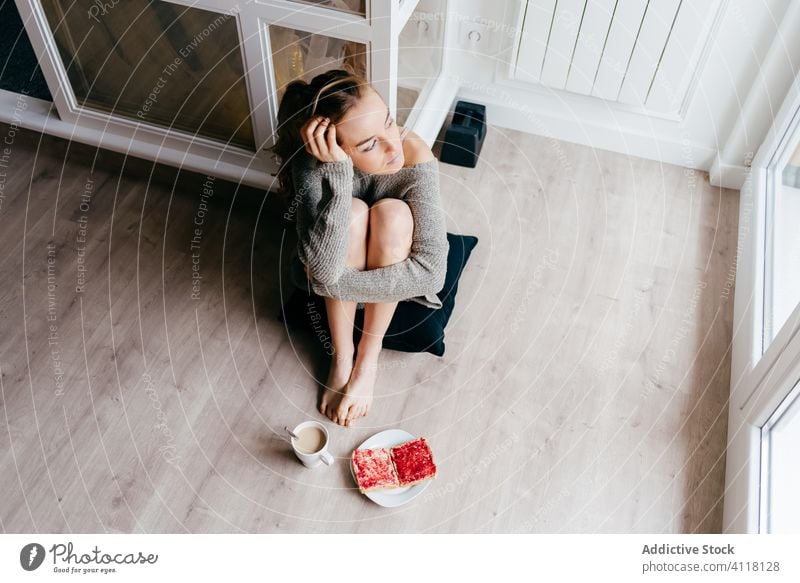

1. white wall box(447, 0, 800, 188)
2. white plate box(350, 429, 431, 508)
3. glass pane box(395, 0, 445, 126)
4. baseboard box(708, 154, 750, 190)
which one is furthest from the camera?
baseboard box(708, 154, 750, 190)

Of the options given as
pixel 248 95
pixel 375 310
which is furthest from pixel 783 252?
pixel 248 95

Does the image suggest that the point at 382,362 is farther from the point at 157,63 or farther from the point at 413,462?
the point at 157,63

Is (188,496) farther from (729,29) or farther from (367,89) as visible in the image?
(729,29)

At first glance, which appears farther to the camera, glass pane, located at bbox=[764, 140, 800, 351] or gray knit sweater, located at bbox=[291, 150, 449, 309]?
glass pane, located at bbox=[764, 140, 800, 351]

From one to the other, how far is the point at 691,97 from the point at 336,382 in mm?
1167

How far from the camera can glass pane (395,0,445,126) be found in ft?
5.99

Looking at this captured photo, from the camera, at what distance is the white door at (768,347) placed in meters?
1.33

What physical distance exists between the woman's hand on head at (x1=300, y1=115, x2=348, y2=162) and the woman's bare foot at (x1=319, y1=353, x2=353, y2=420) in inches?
16.8

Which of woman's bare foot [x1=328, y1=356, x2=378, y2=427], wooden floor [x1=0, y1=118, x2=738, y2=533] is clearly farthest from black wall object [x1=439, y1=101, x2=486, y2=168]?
woman's bare foot [x1=328, y1=356, x2=378, y2=427]

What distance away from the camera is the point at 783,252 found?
1.66 m

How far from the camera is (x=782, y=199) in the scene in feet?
5.80

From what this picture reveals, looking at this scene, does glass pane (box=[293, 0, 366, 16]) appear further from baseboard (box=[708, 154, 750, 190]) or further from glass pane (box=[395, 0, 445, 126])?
baseboard (box=[708, 154, 750, 190])
